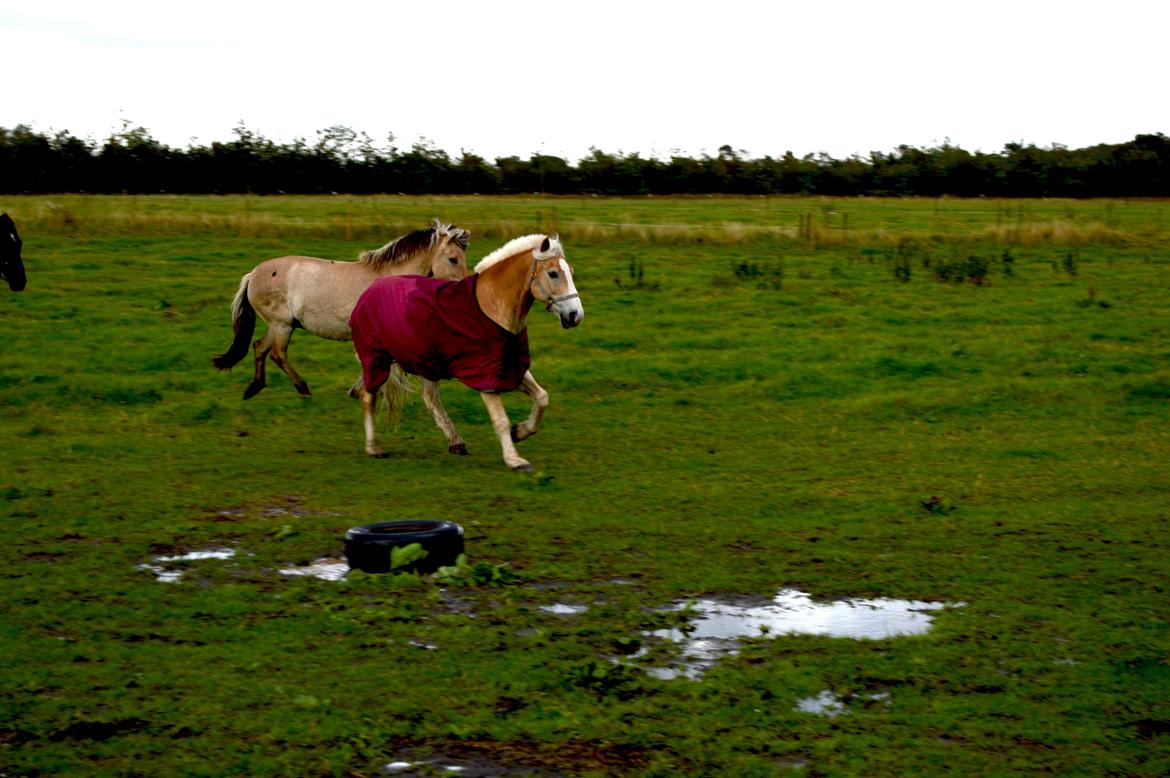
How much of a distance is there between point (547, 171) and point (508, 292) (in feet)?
142

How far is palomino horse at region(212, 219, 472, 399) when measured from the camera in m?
13.9

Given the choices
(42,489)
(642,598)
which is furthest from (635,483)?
(42,489)

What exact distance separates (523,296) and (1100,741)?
22.7ft

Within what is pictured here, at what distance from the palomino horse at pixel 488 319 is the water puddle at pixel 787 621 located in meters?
4.13

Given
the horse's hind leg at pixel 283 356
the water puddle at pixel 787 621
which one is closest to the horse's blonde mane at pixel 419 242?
the horse's hind leg at pixel 283 356

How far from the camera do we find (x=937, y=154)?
57.3 metres

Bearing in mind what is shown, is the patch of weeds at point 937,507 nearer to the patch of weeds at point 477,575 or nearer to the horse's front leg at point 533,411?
the horse's front leg at point 533,411

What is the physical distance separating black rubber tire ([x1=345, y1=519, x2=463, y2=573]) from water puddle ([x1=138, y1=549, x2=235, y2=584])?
38.7 inches

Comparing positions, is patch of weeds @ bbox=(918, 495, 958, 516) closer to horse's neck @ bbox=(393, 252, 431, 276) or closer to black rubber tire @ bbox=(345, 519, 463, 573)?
black rubber tire @ bbox=(345, 519, 463, 573)

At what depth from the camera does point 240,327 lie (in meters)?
15.3

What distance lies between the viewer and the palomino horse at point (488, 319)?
11094 mm

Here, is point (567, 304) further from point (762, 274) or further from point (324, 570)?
point (762, 274)

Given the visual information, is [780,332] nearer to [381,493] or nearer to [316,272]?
[316,272]

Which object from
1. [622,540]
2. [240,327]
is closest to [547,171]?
[240,327]
